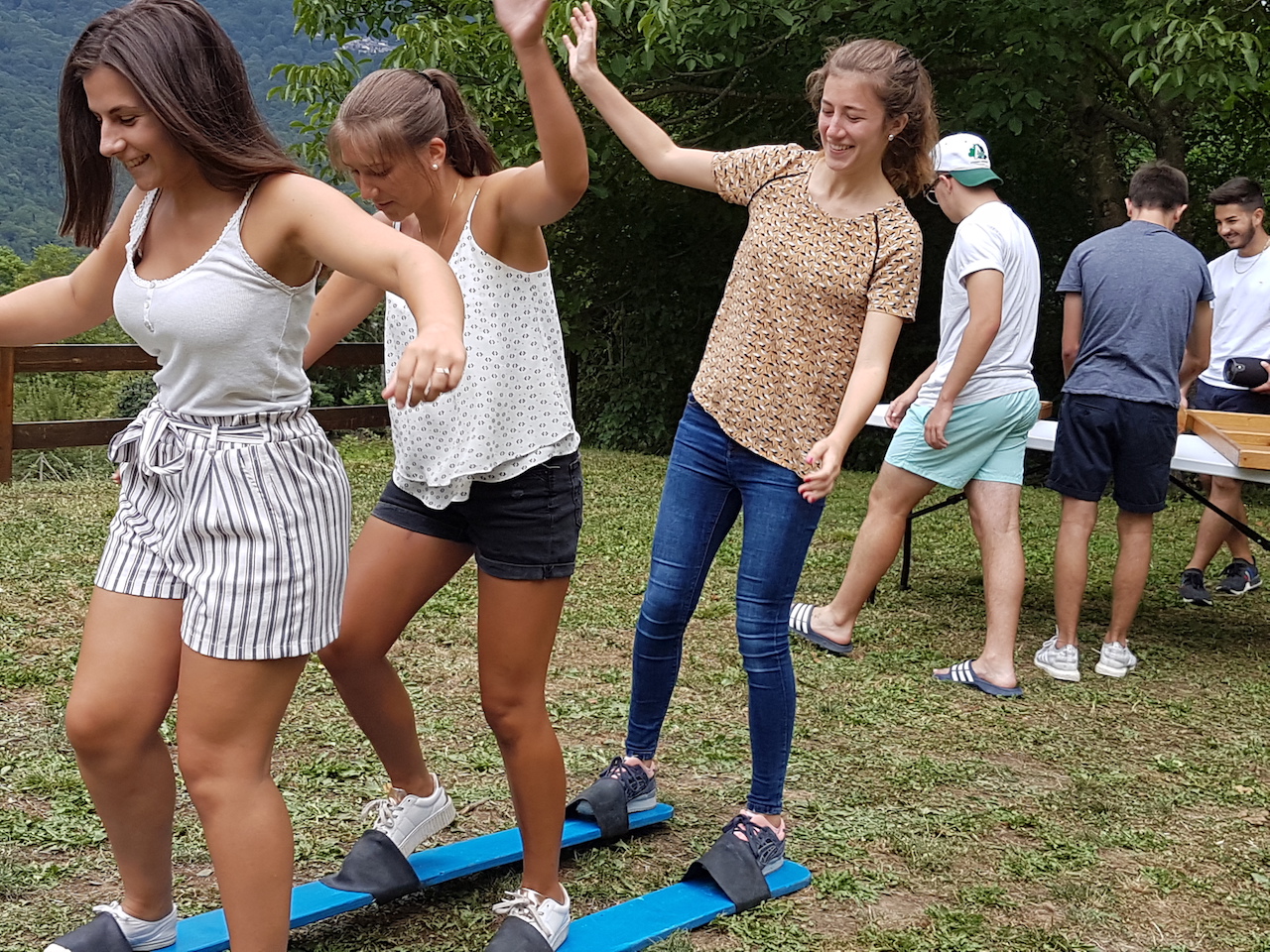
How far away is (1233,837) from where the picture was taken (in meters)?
3.56

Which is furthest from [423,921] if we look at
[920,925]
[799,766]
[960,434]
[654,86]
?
[654,86]

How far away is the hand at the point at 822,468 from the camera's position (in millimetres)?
2736

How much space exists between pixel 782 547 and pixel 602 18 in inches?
279

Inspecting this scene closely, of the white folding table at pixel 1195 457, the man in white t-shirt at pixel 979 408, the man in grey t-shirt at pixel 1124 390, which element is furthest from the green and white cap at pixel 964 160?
the white folding table at pixel 1195 457

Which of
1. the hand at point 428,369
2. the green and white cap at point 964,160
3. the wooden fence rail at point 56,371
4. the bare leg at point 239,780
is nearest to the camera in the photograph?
the hand at point 428,369

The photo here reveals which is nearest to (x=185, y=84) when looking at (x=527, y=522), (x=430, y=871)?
(x=527, y=522)

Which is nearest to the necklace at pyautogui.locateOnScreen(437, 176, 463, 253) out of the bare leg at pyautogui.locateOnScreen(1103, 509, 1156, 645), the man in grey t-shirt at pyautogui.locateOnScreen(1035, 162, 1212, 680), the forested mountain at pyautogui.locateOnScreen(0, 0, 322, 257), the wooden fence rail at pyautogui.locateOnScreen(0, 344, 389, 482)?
the man in grey t-shirt at pyautogui.locateOnScreen(1035, 162, 1212, 680)

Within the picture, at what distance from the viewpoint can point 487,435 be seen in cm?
241

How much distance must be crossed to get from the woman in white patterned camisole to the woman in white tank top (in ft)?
0.86

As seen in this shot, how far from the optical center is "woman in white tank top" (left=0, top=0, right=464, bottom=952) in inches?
77.2

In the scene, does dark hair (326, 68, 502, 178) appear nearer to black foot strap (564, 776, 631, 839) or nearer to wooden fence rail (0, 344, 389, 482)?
black foot strap (564, 776, 631, 839)

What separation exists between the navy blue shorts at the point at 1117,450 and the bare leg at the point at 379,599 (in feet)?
10.8

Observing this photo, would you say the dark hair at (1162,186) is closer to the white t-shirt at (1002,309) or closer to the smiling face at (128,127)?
the white t-shirt at (1002,309)

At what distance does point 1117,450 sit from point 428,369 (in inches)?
163
